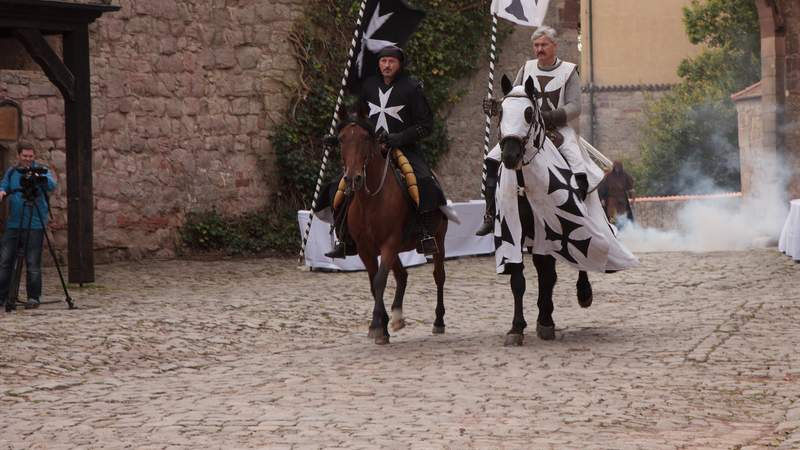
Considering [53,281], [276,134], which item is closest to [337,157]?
[276,134]

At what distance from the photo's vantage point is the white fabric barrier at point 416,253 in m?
18.6

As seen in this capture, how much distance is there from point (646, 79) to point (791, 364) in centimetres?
4874

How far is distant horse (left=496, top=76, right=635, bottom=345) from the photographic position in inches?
404

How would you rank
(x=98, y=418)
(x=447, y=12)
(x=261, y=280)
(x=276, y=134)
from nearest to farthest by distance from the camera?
(x=98, y=418) < (x=261, y=280) < (x=276, y=134) < (x=447, y=12)

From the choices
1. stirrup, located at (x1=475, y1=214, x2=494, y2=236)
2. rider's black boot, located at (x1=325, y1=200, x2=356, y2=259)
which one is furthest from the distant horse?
rider's black boot, located at (x1=325, y1=200, x2=356, y2=259)

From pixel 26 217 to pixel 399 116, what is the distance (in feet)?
15.3

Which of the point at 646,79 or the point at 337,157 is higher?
the point at 646,79

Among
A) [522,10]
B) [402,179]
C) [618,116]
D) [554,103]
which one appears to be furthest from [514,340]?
[618,116]

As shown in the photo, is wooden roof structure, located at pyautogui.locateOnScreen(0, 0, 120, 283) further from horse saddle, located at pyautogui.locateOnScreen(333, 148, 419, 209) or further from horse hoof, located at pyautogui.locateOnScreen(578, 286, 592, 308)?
horse hoof, located at pyautogui.locateOnScreen(578, 286, 592, 308)

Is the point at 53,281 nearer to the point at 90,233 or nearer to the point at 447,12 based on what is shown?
the point at 90,233

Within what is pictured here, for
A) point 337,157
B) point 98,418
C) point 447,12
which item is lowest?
point 98,418

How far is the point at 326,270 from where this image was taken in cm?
1869

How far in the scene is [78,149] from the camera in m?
16.0

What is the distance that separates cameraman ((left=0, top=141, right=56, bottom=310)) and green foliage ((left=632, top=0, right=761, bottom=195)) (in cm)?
3972
